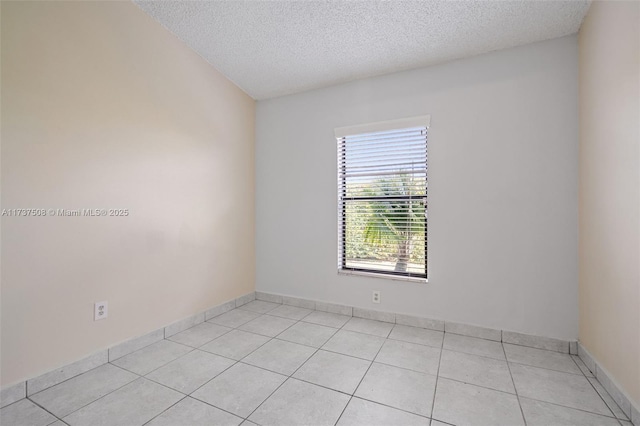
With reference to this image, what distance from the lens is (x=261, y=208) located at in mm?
3615

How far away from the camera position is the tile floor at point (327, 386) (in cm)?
149

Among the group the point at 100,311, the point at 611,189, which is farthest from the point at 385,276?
the point at 100,311

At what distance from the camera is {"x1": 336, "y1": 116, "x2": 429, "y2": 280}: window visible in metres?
2.78

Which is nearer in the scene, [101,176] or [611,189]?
[611,189]

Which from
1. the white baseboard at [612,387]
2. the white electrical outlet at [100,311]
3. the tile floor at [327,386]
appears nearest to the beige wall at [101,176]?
the white electrical outlet at [100,311]

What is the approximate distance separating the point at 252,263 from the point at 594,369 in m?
3.29

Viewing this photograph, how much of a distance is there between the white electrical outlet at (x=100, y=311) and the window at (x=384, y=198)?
2146 millimetres

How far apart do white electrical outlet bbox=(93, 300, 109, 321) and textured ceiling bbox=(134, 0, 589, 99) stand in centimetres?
234

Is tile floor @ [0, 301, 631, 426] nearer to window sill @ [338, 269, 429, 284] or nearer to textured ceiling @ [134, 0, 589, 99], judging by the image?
window sill @ [338, 269, 429, 284]

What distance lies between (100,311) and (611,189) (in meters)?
3.53

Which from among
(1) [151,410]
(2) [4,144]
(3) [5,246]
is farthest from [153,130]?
(1) [151,410]

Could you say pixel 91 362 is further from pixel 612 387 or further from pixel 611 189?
pixel 611 189

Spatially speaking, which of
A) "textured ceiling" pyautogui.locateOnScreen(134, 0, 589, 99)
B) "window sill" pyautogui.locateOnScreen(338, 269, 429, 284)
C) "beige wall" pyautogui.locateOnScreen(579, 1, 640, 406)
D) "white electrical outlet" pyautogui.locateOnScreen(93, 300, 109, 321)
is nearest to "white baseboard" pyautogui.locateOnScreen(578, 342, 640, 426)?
"beige wall" pyautogui.locateOnScreen(579, 1, 640, 406)

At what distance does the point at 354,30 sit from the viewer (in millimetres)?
2312
